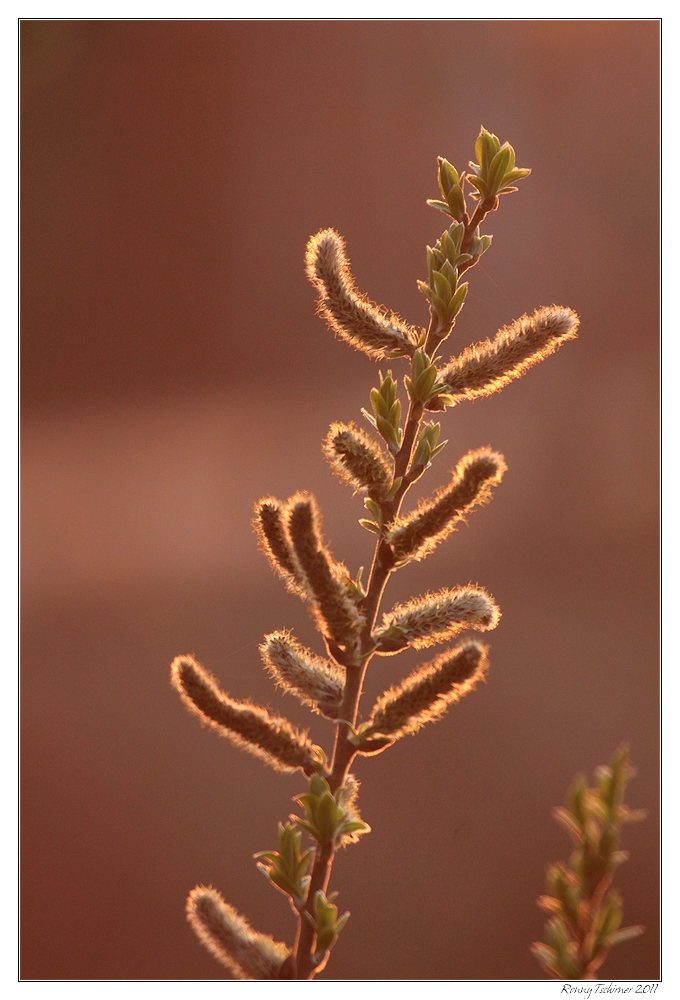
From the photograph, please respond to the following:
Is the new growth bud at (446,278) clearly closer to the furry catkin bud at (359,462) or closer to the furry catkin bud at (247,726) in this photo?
the furry catkin bud at (359,462)

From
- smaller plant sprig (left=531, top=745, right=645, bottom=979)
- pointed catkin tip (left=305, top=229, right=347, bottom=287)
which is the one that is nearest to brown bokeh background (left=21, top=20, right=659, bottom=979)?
pointed catkin tip (left=305, top=229, right=347, bottom=287)

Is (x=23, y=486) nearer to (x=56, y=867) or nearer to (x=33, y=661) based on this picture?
(x=33, y=661)

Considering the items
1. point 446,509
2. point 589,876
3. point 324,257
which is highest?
point 324,257

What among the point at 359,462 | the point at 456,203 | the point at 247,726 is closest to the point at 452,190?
the point at 456,203

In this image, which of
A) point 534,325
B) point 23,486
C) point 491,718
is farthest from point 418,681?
point 23,486

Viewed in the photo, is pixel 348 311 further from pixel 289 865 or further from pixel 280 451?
pixel 280 451

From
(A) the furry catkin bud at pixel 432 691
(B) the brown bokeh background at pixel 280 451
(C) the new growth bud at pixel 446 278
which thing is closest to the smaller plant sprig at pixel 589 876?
(A) the furry catkin bud at pixel 432 691
